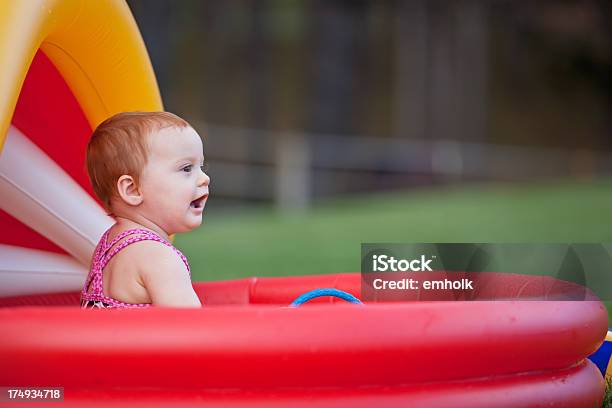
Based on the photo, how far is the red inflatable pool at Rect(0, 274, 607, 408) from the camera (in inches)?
56.2

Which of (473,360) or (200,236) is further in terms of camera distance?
(200,236)

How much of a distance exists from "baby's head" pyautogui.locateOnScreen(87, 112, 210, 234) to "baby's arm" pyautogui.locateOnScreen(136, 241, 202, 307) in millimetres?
139

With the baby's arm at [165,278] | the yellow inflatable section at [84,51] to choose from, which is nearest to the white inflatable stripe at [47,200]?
the yellow inflatable section at [84,51]

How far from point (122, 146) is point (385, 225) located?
240 inches

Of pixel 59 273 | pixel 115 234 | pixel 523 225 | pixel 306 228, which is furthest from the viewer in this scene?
pixel 306 228

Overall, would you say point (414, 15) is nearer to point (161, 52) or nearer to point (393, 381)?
point (161, 52)

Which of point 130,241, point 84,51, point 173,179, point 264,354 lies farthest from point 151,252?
point 84,51

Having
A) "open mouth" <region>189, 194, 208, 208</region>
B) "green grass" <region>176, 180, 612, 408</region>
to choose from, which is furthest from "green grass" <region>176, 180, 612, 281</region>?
"open mouth" <region>189, 194, 208, 208</region>

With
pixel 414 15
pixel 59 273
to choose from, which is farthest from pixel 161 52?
pixel 59 273

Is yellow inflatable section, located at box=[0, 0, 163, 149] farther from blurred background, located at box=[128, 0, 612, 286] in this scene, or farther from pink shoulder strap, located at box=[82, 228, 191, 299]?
blurred background, located at box=[128, 0, 612, 286]

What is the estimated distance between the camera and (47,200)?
7.60ft

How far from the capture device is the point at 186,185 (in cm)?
190

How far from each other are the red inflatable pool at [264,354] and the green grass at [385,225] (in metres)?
3.92

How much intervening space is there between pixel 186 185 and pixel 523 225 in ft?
19.6
